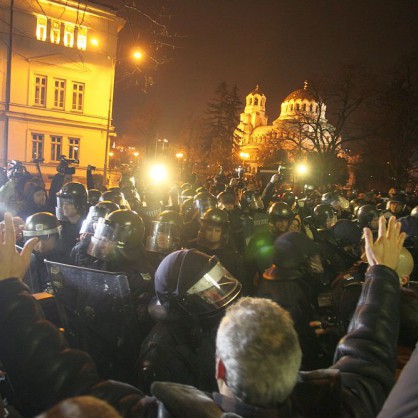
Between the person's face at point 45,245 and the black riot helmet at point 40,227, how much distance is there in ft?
0.16

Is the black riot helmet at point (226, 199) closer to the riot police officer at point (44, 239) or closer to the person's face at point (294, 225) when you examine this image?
the person's face at point (294, 225)

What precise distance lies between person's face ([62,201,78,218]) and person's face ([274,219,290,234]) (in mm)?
3384

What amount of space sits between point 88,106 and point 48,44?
19.6ft

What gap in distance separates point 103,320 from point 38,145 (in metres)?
35.4

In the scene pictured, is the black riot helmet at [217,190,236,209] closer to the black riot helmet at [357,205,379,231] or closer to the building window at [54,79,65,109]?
the black riot helmet at [357,205,379,231]

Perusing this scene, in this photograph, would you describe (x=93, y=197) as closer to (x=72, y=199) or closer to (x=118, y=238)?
(x=72, y=199)

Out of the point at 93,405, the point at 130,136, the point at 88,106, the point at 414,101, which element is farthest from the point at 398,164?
the point at 130,136

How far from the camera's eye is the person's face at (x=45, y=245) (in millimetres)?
4781

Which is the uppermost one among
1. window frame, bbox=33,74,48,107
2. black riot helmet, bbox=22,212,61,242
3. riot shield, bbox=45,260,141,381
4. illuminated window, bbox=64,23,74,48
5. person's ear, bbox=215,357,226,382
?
illuminated window, bbox=64,23,74,48

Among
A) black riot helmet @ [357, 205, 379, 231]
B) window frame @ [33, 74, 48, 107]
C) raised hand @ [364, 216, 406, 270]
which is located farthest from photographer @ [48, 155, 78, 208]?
window frame @ [33, 74, 48, 107]

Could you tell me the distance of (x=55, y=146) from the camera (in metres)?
35.8

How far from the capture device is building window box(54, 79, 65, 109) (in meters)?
35.4

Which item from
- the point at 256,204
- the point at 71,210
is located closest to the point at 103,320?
the point at 71,210

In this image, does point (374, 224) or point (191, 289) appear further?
point (374, 224)
